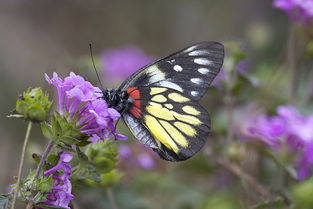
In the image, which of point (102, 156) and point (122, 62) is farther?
point (122, 62)

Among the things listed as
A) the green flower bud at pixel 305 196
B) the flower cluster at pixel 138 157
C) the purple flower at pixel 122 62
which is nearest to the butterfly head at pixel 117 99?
the green flower bud at pixel 305 196

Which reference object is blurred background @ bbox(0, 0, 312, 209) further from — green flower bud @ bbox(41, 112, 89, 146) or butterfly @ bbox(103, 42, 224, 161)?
green flower bud @ bbox(41, 112, 89, 146)

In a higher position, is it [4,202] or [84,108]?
[84,108]

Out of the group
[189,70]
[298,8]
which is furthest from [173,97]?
[298,8]

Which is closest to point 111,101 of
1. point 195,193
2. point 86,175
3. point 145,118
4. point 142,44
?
point 145,118

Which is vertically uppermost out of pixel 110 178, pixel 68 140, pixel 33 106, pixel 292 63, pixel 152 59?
pixel 33 106

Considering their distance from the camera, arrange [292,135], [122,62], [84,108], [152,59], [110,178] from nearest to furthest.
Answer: [84,108] → [110,178] → [292,135] → [122,62] → [152,59]

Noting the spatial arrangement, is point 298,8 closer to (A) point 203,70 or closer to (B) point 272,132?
(B) point 272,132
